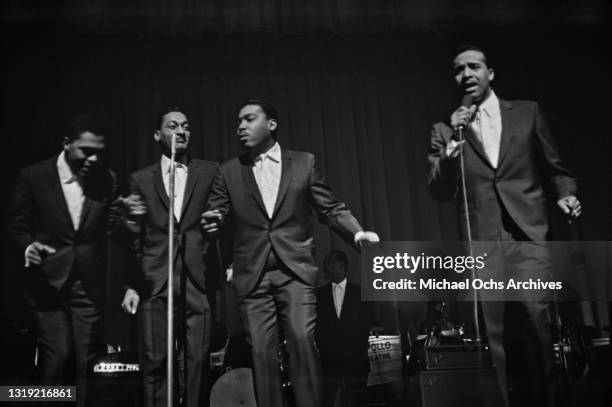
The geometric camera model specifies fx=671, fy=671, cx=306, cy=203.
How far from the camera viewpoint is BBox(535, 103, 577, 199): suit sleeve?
4527 millimetres

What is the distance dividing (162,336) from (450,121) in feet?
7.93

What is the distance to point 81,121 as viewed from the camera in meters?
4.64

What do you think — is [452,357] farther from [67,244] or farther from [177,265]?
[67,244]

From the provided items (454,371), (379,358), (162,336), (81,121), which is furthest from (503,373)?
(81,121)

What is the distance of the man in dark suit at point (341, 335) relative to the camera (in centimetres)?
416

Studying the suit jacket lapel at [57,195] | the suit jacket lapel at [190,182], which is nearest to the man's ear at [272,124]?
the suit jacket lapel at [190,182]

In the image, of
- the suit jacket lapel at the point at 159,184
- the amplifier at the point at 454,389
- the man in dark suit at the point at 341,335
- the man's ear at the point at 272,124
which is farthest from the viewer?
the man's ear at the point at 272,124

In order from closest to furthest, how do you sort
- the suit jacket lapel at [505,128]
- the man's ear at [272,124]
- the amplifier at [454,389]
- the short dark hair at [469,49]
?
the amplifier at [454,389]
the suit jacket lapel at [505,128]
the man's ear at [272,124]
the short dark hair at [469,49]

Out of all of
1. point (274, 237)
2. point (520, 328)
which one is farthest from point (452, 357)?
point (274, 237)

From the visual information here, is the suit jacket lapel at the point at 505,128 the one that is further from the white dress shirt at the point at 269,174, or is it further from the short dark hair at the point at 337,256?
the white dress shirt at the point at 269,174

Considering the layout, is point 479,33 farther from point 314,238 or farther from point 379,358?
point 379,358

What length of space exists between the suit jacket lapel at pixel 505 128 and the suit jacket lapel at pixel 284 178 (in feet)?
4.60

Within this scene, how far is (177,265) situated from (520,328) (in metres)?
2.23

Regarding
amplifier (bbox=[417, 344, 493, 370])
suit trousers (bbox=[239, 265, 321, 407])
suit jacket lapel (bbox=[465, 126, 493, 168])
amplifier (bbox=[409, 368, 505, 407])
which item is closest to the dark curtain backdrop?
suit jacket lapel (bbox=[465, 126, 493, 168])
